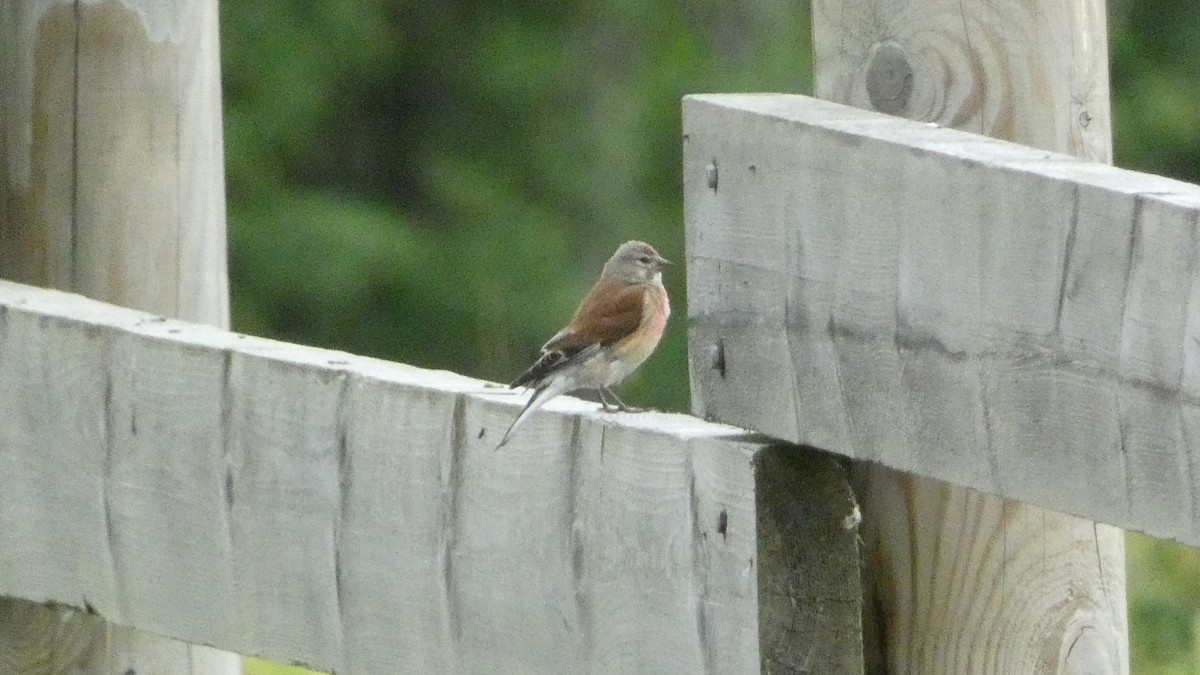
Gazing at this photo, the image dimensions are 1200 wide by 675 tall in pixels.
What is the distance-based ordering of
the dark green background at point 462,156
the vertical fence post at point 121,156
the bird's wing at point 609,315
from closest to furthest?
the vertical fence post at point 121,156 < the bird's wing at point 609,315 < the dark green background at point 462,156

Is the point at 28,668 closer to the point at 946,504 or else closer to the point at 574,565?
the point at 574,565

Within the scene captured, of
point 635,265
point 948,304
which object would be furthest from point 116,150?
point 635,265

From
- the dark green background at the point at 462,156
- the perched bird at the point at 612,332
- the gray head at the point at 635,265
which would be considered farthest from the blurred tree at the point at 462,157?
the perched bird at the point at 612,332

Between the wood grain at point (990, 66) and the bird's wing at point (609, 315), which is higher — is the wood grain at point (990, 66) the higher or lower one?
the higher one

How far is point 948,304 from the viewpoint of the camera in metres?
1.55

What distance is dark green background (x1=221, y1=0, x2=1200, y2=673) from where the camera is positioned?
47.8ft

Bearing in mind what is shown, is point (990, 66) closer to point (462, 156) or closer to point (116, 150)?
point (116, 150)

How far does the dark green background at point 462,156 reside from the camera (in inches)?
573

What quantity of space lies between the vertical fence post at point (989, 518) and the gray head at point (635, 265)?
373 centimetres

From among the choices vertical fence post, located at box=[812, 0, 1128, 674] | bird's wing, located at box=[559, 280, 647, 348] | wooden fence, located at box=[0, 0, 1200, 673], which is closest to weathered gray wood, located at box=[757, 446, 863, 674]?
wooden fence, located at box=[0, 0, 1200, 673]

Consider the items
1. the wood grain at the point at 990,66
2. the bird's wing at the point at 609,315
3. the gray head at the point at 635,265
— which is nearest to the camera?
the wood grain at the point at 990,66

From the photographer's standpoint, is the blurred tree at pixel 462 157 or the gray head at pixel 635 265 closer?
the gray head at pixel 635 265

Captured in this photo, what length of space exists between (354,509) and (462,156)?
44.9ft

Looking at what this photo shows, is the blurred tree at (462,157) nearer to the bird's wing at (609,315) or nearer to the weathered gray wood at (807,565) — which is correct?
the bird's wing at (609,315)
